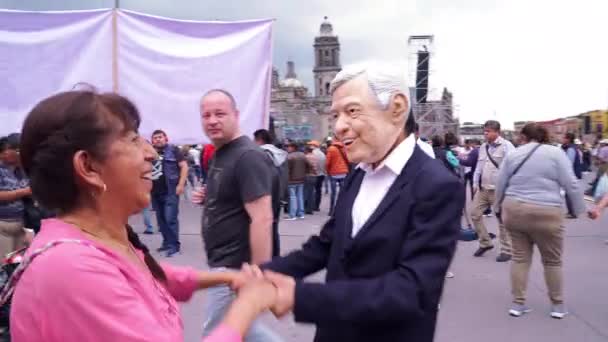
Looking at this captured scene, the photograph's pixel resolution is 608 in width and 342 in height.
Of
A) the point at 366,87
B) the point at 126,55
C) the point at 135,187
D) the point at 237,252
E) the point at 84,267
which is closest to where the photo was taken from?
the point at 84,267

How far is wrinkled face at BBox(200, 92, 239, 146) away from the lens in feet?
9.93

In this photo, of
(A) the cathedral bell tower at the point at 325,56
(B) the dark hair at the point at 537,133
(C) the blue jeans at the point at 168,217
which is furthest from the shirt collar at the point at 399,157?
(A) the cathedral bell tower at the point at 325,56

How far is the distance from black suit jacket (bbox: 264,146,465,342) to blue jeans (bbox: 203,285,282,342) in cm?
88

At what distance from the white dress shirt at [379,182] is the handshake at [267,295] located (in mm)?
334

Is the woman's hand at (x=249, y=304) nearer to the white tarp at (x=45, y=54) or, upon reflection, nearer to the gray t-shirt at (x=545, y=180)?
the white tarp at (x=45, y=54)

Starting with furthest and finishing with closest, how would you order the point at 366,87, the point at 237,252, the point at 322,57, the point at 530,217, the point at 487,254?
the point at 322,57 → the point at 487,254 → the point at 530,217 → the point at 237,252 → the point at 366,87

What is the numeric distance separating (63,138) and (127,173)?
0.17 m

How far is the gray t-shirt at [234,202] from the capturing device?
2.91m

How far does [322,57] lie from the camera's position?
112625mm

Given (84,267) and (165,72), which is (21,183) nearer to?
(165,72)

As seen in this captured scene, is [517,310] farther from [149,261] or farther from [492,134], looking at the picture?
[149,261]

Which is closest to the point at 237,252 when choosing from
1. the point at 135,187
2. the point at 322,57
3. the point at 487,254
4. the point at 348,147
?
the point at 348,147

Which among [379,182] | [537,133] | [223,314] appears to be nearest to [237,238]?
[223,314]

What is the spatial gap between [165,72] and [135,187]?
2.71 m
